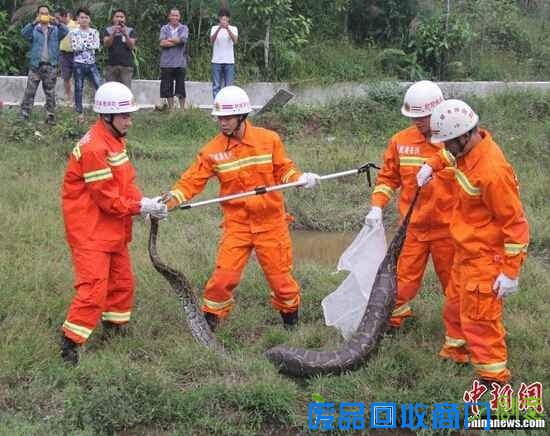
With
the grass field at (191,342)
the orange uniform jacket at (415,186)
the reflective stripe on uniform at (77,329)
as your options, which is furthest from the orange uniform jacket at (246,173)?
the reflective stripe on uniform at (77,329)

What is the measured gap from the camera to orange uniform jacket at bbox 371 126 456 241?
5.35m

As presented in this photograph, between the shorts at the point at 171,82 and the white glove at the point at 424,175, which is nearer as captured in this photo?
the white glove at the point at 424,175

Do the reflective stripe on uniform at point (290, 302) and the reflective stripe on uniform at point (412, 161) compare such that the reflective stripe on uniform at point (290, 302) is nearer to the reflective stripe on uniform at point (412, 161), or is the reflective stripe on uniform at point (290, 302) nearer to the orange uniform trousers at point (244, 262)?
the orange uniform trousers at point (244, 262)

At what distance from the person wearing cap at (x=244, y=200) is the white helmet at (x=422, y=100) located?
2.74 feet

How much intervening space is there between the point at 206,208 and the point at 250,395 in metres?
4.62

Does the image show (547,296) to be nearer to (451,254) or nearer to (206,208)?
(451,254)

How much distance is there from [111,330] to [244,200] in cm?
137

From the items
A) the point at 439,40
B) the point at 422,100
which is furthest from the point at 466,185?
the point at 439,40

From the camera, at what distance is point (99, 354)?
5395mm

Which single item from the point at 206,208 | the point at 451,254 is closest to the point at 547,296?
the point at 451,254

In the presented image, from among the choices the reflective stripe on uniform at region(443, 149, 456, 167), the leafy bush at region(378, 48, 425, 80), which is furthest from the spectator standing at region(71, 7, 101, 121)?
the reflective stripe on uniform at region(443, 149, 456, 167)

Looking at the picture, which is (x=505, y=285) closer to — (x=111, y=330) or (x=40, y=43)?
(x=111, y=330)

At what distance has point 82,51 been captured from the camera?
40.8ft

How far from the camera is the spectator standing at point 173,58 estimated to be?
1322cm
